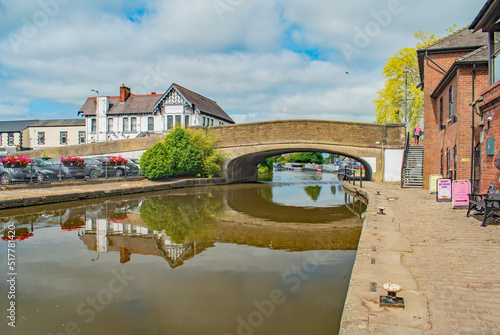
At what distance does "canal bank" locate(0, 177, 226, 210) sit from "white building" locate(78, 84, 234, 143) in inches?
610

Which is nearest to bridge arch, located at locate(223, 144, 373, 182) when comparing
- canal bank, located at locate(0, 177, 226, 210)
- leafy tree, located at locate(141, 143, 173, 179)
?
canal bank, located at locate(0, 177, 226, 210)

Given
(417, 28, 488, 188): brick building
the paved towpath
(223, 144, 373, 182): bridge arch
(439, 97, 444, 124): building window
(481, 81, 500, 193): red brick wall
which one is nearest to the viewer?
the paved towpath

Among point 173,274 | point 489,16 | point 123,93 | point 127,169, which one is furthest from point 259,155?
point 173,274

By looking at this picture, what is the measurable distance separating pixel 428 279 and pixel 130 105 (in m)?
39.6

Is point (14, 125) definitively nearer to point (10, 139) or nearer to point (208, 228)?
point (10, 139)

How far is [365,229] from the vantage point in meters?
6.92

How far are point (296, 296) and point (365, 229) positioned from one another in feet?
9.72

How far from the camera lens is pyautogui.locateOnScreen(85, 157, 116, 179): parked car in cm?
1939

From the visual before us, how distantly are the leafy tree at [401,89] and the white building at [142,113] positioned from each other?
59.0 ft

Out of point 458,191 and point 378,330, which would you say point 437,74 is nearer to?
point 458,191

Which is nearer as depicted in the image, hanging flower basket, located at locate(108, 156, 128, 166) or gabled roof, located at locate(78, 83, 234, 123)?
hanging flower basket, located at locate(108, 156, 128, 166)

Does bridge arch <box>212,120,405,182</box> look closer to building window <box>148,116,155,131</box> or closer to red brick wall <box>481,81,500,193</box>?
red brick wall <box>481,81,500,193</box>

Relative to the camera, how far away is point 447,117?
15.2 m

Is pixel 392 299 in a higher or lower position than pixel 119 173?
lower
